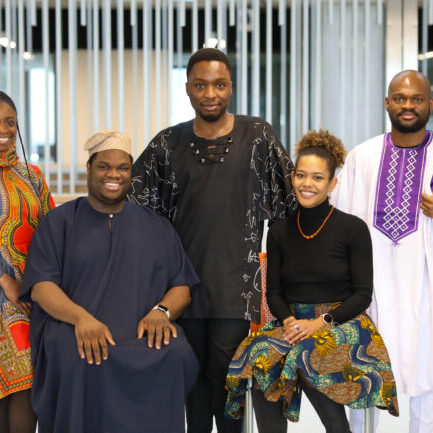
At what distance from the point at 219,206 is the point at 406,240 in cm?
77

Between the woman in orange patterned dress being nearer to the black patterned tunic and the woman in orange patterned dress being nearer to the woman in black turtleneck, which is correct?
the black patterned tunic

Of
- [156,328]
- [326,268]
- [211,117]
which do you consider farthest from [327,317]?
[211,117]

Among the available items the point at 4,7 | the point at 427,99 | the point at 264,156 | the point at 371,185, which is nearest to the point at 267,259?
the point at 264,156

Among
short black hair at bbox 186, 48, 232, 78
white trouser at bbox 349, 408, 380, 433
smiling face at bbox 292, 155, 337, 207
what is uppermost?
short black hair at bbox 186, 48, 232, 78

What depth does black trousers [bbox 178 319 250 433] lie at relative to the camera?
2.38 m

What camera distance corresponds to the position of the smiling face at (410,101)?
8.33 ft

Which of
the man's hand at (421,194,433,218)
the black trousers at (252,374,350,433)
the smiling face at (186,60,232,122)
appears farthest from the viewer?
the man's hand at (421,194,433,218)

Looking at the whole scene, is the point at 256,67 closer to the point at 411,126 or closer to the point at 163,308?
the point at 411,126

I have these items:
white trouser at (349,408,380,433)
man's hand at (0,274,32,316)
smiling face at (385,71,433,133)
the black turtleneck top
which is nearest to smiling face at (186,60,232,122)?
the black turtleneck top

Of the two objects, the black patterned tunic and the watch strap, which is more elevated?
the black patterned tunic

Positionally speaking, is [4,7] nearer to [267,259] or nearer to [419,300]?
[267,259]

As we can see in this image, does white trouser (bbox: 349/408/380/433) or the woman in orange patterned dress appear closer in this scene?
the woman in orange patterned dress

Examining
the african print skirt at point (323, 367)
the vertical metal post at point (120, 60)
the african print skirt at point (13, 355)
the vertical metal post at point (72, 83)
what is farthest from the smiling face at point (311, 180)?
the vertical metal post at point (72, 83)

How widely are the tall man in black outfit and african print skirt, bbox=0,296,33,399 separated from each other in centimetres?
57
